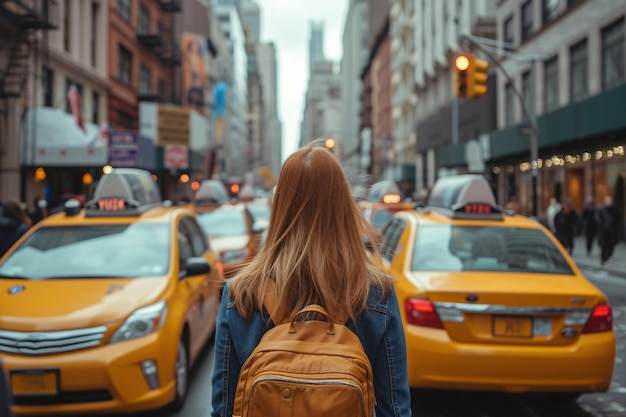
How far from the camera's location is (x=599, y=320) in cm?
542

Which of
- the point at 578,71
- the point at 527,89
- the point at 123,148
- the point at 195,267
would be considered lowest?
the point at 195,267

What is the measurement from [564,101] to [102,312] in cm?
2734

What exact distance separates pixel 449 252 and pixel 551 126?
23774 millimetres

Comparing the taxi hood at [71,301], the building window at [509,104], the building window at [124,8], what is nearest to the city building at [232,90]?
the building window at [124,8]

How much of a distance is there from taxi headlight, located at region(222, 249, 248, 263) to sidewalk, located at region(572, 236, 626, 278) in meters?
9.31

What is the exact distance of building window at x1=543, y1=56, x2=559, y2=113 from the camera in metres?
→ 30.5

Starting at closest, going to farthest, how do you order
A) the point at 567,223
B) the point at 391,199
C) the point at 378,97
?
the point at 391,199, the point at 567,223, the point at 378,97

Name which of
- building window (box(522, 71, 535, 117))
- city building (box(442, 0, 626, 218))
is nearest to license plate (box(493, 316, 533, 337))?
city building (box(442, 0, 626, 218))

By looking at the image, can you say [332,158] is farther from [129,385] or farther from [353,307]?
[129,385]

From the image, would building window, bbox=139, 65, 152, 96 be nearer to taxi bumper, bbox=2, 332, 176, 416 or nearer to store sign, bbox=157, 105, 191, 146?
store sign, bbox=157, 105, 191, 146

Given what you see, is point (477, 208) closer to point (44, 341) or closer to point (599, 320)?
point (599, 320)

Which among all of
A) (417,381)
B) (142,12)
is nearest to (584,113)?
(417,381)

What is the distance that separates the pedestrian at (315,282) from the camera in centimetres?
219

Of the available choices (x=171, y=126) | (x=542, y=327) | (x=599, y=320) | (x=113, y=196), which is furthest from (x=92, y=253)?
(x=171, y=126)
